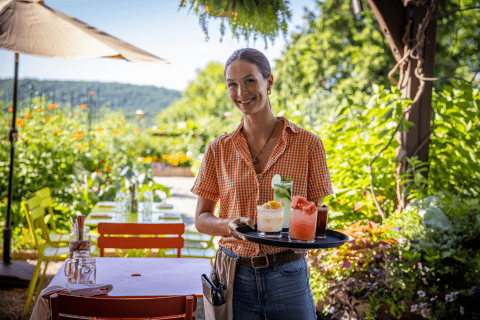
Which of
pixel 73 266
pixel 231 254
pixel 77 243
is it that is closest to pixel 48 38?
pixel 77 243

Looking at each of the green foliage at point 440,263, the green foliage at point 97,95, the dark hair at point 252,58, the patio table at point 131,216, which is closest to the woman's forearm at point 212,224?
the dark hair at point 252,58

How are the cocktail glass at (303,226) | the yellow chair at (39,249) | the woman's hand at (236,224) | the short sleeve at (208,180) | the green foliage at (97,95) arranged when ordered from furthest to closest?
the green foliage at (97,95), the yellow chair at (39,249), the short sleeve at (208,180), the cocktail glass at (303,226), the woman's hand at (236,224)

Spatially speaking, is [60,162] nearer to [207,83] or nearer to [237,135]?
[237,135]

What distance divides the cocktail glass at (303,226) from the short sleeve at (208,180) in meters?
0.28

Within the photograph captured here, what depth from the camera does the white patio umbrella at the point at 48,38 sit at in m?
2.82

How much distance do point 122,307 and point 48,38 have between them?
7.68ft

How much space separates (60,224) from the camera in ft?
15.1

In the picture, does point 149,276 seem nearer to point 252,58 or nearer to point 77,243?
point 77,243

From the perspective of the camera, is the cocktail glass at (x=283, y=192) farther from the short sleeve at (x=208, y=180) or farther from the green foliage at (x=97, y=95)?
the green foliage at (x=97, y=95)

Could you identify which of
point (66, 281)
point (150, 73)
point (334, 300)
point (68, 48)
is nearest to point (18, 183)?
point (68, 48)

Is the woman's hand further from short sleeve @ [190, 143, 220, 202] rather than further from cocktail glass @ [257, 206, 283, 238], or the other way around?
short sleeve @ [190, 143, 220, 202]

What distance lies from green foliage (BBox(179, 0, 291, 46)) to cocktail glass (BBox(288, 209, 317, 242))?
1265mm

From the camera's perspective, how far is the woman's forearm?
1.23 meters

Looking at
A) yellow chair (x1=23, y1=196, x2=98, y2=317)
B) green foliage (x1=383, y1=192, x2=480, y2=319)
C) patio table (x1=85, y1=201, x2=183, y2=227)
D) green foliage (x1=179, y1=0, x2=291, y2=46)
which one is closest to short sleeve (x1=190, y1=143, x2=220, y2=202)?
green foliage (x1=179, y1=0, x2=291, y2=46)
